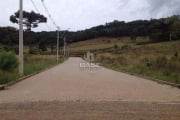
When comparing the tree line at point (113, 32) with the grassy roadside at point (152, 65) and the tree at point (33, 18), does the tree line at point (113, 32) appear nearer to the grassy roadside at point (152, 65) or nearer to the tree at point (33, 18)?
the tree at point (33, 18)

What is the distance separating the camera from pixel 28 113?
1063cm

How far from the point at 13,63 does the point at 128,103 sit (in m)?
14.3

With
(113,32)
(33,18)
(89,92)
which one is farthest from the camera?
(113,32)

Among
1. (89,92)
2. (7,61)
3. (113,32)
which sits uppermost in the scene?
(113,32)

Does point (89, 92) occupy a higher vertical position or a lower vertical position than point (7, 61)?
lower

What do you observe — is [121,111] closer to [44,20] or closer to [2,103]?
[2,103]

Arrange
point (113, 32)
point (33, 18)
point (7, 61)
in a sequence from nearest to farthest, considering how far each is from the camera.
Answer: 1. point (7, 61)
2. point (33, 18)
3. point (113, 32)

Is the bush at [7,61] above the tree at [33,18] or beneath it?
beneath

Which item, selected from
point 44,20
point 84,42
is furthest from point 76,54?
point 44,20

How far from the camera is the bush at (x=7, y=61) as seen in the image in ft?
80.7

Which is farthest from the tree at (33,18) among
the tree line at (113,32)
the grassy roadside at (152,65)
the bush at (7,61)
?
the bush at (7,61)

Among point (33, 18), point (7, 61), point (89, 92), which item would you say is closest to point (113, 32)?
point (33, 18)

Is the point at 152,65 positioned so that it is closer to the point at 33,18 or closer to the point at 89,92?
the point at 89,92

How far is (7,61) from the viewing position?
25031mm
